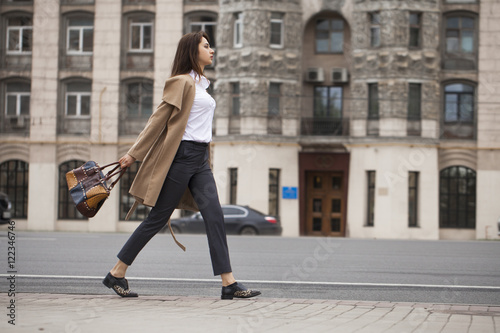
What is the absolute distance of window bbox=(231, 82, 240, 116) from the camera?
41969 mm

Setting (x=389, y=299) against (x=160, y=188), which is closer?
(x=160, y=188)

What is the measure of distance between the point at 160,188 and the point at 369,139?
34308mm

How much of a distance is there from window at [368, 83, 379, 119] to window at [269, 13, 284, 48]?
15.3 ft

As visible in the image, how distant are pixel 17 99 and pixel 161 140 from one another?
39.2 metres

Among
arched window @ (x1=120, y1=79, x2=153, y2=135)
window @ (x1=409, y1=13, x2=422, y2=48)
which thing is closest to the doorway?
window @ (x1=409, y1=13, x2=422, y2=48)

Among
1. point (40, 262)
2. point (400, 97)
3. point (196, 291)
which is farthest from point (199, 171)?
point (400, 97)

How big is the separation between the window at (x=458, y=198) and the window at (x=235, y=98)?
400 inches

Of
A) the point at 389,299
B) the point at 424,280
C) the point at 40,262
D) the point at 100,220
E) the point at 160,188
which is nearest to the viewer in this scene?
the point at 160,188

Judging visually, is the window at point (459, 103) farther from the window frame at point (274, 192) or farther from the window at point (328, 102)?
the window frame at point (274, 192)

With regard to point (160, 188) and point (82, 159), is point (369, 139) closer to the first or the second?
point (82, 159)

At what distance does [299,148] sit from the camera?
4303 centimetres

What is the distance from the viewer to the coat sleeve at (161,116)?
7.70m

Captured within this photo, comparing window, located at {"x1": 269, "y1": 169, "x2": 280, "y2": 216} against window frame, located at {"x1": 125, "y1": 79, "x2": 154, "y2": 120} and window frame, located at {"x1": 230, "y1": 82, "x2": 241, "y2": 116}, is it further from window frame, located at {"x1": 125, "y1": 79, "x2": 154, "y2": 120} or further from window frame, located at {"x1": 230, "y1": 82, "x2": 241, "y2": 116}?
window frame, located at {"x1": 125, "y1": 79, "x2": 154, "y2": 120}

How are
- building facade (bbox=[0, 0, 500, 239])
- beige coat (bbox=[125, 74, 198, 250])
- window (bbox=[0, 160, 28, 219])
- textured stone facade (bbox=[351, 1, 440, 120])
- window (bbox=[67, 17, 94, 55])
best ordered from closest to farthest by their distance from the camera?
beige coat (bbox=[125, 74, 198, 250]), textured stone facade (bbox=[351, 1, 440, 120]), building facade (bbox=[0, 0, 500, 239]), window (bbox=[67, 17, 94, 55]), window (bbox=[0, 160, 28, 219])
